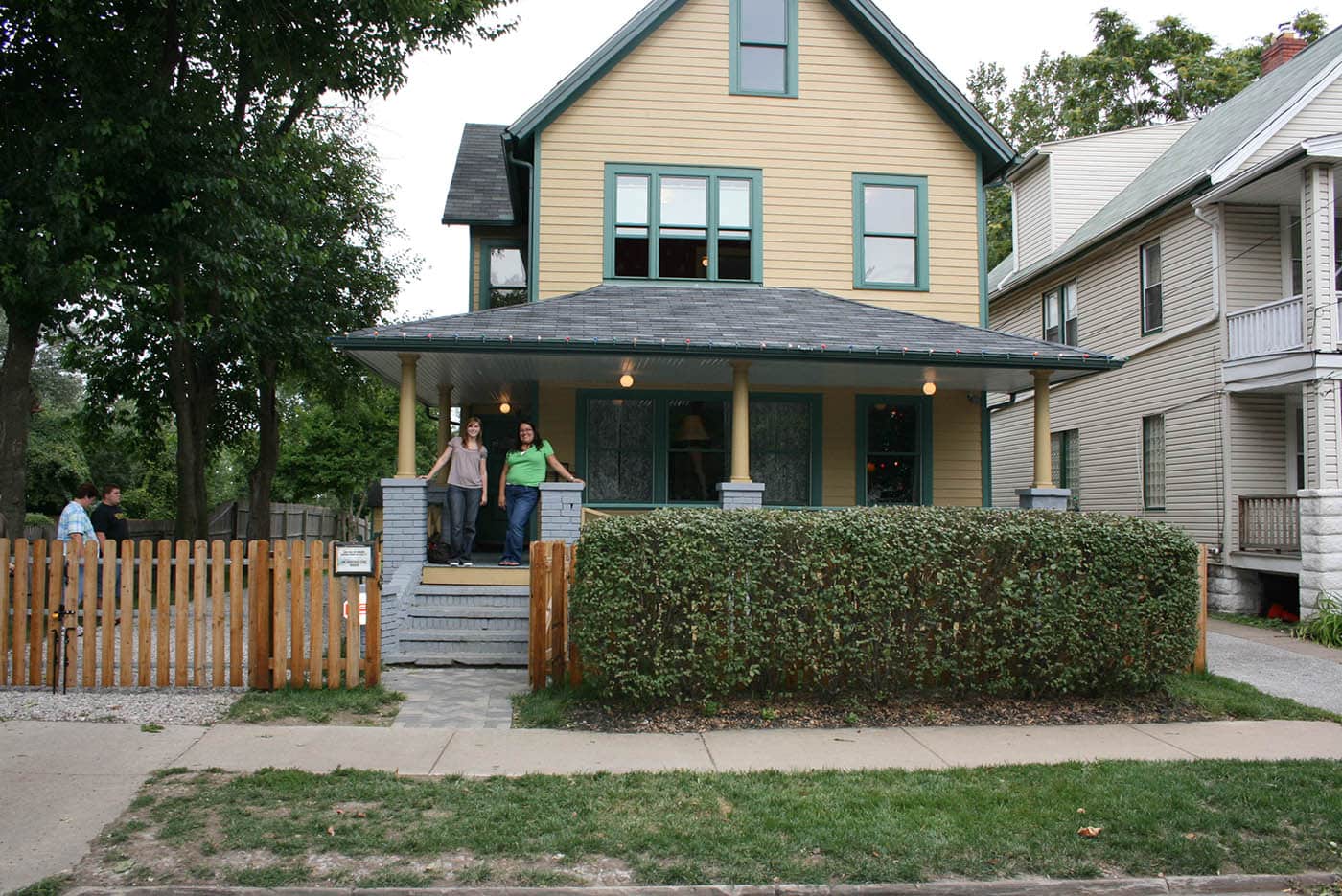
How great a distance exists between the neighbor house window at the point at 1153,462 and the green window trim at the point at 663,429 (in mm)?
7349

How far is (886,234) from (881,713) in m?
8.91

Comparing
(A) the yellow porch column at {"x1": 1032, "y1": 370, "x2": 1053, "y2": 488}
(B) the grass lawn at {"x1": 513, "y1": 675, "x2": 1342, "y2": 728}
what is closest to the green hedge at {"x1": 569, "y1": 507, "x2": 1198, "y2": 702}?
(B) the grass lawn at {"x1": 513, "y1": 675, "x2": 1342, "y2": 728}

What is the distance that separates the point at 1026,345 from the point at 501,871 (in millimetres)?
9957

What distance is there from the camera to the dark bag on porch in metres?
11.9

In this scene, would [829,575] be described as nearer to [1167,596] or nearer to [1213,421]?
[1167,596]

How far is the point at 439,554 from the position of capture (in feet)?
40.3

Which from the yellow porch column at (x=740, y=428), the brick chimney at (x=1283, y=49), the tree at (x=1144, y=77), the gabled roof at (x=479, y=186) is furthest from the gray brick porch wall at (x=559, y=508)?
the tree at (x=1144, y=77)

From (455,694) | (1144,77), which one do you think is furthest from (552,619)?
(1144,77)

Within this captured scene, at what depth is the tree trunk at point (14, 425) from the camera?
1298 centimetres

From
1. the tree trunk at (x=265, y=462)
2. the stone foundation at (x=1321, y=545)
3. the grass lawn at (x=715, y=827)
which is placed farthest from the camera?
the tree trunk at (x=265, y=462)

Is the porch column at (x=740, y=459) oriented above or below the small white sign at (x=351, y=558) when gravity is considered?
above

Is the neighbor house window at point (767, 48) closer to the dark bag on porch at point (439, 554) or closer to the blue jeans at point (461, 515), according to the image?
the blue jeans at point (461, 515)

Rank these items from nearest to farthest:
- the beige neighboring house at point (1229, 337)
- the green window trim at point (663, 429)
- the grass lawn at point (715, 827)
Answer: the grass lawn at point (715, 827) < the beige neighboring house at point (1229, 337) < the green window trim at point (663, 429)

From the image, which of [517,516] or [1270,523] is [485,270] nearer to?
[517,516]
